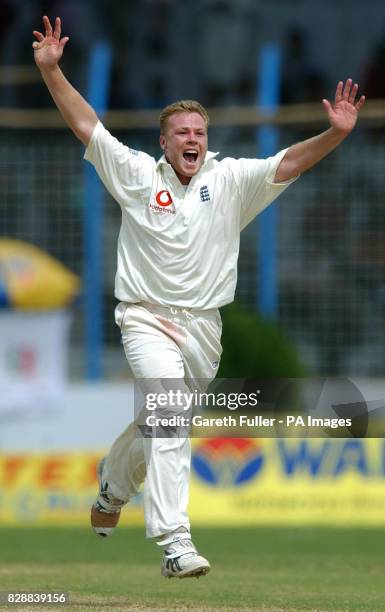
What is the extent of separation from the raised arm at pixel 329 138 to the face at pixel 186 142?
1.34 feet

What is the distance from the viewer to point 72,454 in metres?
14.3

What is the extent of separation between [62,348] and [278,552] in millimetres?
4486

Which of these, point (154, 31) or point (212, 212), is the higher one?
point (154, 31)

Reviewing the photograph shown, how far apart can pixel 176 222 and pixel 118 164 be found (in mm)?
415

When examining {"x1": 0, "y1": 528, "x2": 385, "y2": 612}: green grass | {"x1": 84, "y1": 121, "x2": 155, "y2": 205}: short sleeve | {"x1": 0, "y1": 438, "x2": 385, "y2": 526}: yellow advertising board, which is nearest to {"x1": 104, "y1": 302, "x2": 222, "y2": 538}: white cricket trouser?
{"x1": 0, "y1": 528, "x2": 385, "y2": 612}: green grass

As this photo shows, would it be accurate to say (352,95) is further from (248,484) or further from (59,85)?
(248,484)

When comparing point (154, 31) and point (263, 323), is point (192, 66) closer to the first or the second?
point (154, 31)

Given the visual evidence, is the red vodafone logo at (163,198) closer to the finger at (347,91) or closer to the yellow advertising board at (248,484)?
the finger at (347,91)

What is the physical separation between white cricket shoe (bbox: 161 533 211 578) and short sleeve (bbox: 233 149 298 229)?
1687mm

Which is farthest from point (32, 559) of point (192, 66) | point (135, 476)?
point (192, 66)

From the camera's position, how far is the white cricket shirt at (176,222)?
7.57 m

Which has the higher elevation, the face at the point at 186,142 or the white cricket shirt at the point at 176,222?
the face at the point at 186,142

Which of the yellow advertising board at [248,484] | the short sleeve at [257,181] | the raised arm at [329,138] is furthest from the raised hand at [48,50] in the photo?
the yellow advertising board at [248,484]

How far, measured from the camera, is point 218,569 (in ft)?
33.0
